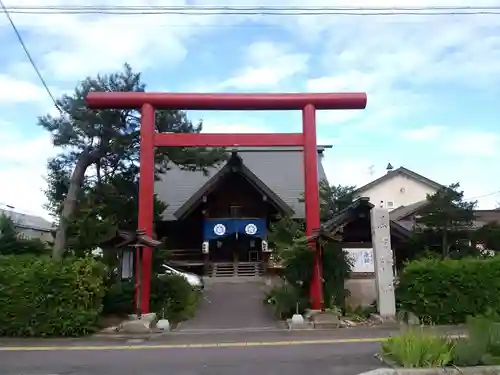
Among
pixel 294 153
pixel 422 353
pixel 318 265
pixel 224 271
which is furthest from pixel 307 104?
pixel 294 153

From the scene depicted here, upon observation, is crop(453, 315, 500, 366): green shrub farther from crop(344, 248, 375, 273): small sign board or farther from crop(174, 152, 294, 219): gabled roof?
crop(174, 152, 294, 219): gabled roof

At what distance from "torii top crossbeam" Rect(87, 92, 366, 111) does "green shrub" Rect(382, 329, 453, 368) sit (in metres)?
9.47

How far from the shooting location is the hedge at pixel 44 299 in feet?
40.1

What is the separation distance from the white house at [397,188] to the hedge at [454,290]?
37.4 metres

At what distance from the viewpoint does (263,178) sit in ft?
103

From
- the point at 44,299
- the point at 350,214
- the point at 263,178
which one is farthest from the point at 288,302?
the point at 263,178

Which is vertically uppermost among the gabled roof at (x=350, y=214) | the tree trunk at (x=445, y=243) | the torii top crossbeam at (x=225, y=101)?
the torii top crossbeam at (x=225, y=101)

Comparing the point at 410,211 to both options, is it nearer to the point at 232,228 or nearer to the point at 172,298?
the point at 232,228

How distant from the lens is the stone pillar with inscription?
1403 centimetres

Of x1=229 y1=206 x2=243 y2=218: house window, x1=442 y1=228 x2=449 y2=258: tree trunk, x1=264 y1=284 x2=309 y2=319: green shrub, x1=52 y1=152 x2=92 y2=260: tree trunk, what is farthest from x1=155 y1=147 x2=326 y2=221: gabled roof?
x1=264 y1=284 x2=309 y2=319: green shrub

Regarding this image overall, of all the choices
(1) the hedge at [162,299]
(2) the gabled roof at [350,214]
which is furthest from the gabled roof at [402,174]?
(1) the hedge at [162,299]

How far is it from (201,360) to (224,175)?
54.0 ft

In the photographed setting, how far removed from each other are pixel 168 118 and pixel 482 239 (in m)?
13.3

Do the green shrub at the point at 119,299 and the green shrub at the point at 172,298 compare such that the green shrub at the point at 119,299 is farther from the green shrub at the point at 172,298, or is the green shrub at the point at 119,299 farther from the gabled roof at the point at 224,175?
the gabled roof at the point at 224,175
